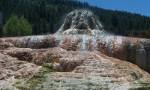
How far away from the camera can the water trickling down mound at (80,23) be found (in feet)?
66.2

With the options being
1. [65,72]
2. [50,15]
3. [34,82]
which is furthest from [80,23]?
[50,15]

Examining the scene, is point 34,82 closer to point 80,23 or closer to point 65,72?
point 65,72

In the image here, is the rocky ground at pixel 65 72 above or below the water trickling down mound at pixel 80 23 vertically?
below

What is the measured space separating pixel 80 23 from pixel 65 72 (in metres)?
7.19

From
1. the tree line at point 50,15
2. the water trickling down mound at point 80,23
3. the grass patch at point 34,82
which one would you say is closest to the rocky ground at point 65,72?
the grass patch at point 34,82

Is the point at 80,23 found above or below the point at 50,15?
above

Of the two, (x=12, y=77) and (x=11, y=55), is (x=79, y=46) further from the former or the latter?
(x=12, y=77)

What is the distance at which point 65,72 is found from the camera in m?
13.6

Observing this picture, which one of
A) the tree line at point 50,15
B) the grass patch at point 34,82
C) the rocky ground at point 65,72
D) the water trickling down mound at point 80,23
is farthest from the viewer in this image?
the tree line at point 50,15

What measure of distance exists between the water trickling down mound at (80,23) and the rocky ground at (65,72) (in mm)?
5230

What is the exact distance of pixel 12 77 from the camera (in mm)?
13609

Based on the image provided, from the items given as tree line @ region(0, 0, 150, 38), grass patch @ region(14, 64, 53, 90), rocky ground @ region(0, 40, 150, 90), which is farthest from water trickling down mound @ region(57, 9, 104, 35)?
tree line @ region(0, 0, 150, 38)

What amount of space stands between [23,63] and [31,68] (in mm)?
384

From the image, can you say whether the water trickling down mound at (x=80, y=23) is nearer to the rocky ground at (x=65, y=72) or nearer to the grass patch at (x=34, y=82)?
the rocky ground at (x=65, y=72)
